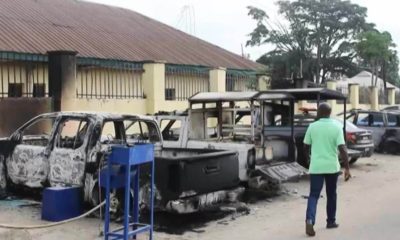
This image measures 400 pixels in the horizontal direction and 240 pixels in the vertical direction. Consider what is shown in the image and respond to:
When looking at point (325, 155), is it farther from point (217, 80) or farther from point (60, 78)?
point (217, 80)

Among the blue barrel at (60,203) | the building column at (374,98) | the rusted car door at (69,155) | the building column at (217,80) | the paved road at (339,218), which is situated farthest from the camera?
the building column at (374,98)

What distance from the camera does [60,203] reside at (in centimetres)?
860

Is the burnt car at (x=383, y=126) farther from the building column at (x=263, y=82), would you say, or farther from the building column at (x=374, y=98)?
the building column at (x=374, y=98)

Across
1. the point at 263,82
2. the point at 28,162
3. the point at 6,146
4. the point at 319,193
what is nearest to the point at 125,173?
the point at 319,193

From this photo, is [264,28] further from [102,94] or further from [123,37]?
[102,94]

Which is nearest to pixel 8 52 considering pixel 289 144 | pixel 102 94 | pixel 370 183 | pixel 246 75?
pixel 102 94

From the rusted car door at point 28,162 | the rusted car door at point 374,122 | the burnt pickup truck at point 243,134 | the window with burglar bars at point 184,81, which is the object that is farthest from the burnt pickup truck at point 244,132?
the window with burglar bars at point 184,81

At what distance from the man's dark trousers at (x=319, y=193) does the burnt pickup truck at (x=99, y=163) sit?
5.48ft

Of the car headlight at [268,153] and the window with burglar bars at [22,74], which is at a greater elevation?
the window with burglar bars at [22,74]

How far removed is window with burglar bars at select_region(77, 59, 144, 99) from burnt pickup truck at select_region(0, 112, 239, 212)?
8026mm

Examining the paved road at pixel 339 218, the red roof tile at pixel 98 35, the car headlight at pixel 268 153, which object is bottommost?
the paved road at pixel 339 218

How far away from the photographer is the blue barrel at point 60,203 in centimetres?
857

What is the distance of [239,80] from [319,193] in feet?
59.1

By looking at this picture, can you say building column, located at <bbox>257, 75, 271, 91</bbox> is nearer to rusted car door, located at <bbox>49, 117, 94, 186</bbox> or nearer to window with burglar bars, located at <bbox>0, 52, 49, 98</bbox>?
window with burglar bars, located at <bbox>0, 52, 49, 98</bbox>
